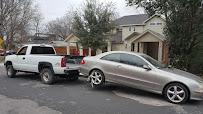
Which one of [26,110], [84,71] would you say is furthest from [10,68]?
[26,110]

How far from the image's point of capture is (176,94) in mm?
7910

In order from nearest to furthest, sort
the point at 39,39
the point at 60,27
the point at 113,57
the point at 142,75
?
the point at 142,75 → the point at 113,57 → the point at 39,39 → the point at 60,27

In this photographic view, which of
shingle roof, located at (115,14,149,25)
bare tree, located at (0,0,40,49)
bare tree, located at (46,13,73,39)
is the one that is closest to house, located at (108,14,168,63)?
shingle roof, located at (115,14,149,25)

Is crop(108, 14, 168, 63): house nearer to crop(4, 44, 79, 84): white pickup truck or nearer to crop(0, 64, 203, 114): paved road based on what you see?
crop(4, 44, 79, 84): white pickup truck

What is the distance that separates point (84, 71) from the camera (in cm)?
991

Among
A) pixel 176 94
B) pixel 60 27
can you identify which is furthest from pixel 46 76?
pixel 60 27

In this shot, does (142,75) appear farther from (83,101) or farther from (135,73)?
(83,101)

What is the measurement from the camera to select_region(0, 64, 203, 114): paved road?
22.4 ft

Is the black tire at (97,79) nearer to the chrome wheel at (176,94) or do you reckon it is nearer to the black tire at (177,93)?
the black tire at (177,93)

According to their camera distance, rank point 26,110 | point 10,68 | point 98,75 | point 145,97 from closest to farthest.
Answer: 1. point 26,110
2. point 145,97
3. point 98,75
4. point 10,68

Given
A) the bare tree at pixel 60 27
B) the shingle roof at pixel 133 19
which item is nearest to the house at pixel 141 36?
the shingle roof at pixel 133 19

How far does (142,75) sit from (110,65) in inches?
52.4

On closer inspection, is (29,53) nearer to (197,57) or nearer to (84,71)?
(84,71)

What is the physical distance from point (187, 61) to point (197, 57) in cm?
197
